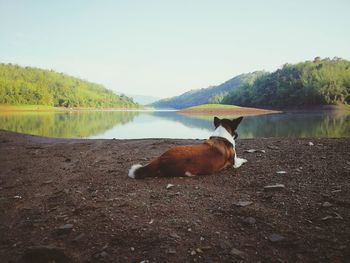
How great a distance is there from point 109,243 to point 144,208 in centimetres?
98

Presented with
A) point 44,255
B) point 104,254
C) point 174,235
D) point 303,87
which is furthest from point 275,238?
point 303,87

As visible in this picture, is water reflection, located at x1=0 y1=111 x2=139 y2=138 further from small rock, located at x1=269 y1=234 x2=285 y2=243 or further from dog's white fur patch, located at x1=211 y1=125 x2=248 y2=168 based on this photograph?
small rock, located at x1=269 y1=234 x2=285 y2=243

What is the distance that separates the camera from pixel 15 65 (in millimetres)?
188000

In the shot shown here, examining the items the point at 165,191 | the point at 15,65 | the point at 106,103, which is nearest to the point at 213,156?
the point at 165,191

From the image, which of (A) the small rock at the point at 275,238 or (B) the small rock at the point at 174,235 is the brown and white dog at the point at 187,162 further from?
(A) the small rock at the point at 275,238

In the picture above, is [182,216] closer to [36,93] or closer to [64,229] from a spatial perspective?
[64,229]

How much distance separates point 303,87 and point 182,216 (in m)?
98.7

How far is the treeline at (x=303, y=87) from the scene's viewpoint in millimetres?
83875

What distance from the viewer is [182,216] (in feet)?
12.4

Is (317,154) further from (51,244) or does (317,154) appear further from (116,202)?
(51,244)

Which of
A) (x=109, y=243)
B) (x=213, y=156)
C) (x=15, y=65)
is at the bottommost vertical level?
(x=109, y=243)

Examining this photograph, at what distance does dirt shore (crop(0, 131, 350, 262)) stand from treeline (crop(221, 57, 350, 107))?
3453 inches

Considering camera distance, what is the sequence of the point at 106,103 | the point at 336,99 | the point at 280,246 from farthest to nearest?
the point at 106,103, the point at 336,99, the point at 280,246

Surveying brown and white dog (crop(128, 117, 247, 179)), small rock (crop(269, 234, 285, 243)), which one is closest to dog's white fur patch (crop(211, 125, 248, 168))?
brown and white dog (crop(128, 117, 247, 179))
